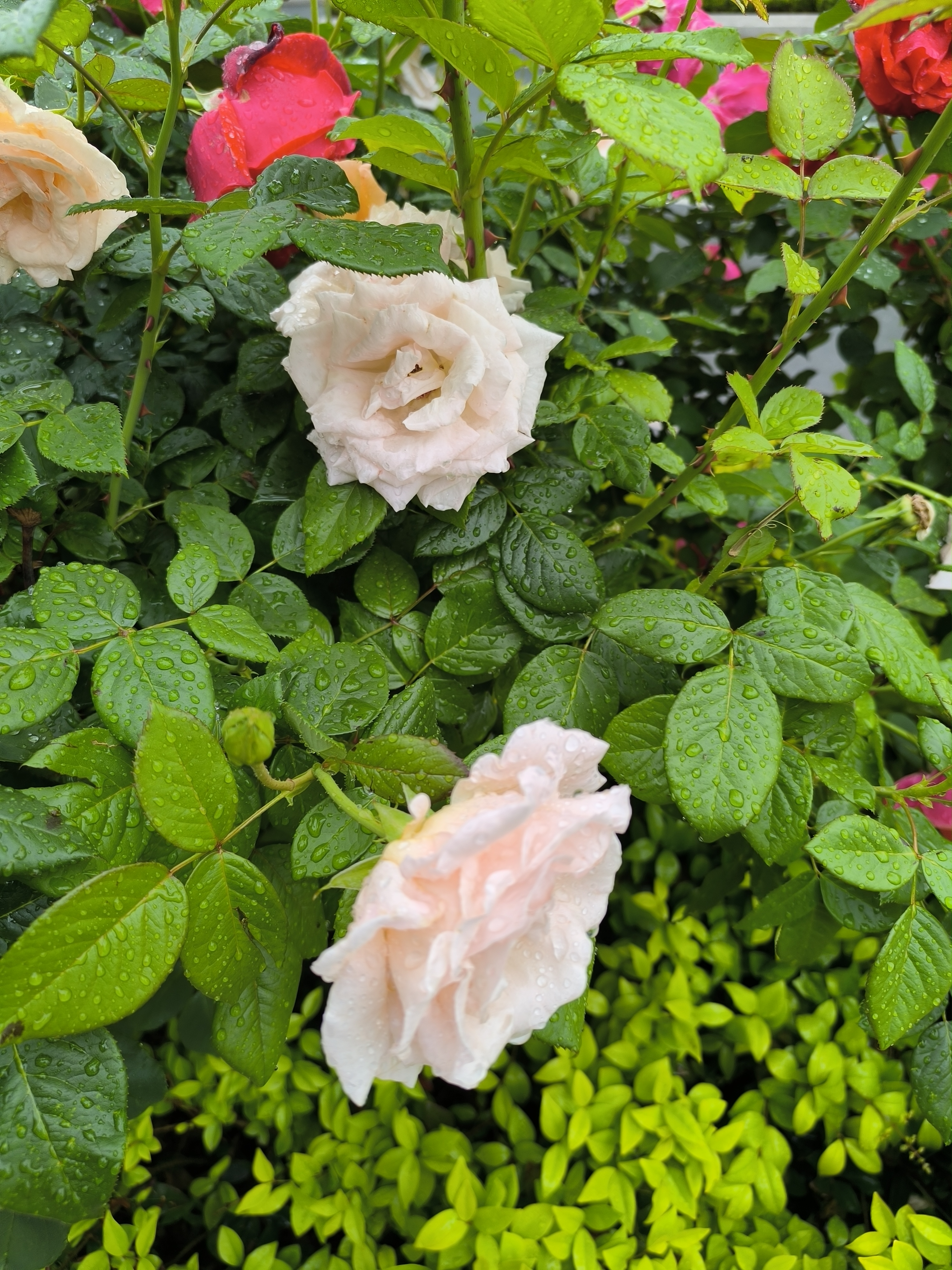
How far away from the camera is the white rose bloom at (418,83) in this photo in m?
0.93

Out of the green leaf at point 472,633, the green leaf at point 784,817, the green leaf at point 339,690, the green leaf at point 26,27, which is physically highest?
the green leaf at point 26,27

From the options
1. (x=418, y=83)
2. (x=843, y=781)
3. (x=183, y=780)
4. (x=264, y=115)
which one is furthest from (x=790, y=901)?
(x=418, y=83)

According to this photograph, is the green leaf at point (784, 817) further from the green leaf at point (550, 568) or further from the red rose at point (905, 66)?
the red rose at point (905, 66)

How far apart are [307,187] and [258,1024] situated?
484 millimetres

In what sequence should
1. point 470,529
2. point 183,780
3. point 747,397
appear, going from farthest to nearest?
point 470,529, point 747,397, point 183,780

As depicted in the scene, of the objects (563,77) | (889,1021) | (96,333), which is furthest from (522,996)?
(96,333)

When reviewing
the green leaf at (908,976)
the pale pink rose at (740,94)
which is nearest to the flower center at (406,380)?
the green leaf at (908,976)

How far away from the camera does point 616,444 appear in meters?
0.62

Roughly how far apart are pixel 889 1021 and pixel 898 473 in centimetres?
65

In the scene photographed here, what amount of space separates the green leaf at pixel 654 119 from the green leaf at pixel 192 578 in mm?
320

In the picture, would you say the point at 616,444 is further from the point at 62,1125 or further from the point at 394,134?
the point at 62,1125

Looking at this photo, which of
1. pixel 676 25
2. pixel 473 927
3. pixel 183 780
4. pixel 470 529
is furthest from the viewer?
pixel 676 25

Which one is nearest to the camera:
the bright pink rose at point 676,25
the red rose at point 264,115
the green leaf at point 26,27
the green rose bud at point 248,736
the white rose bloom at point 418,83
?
the green leaf at point 26,27

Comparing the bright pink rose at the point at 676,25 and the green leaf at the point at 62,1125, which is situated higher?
the bright pink rose at the point at 676,25
